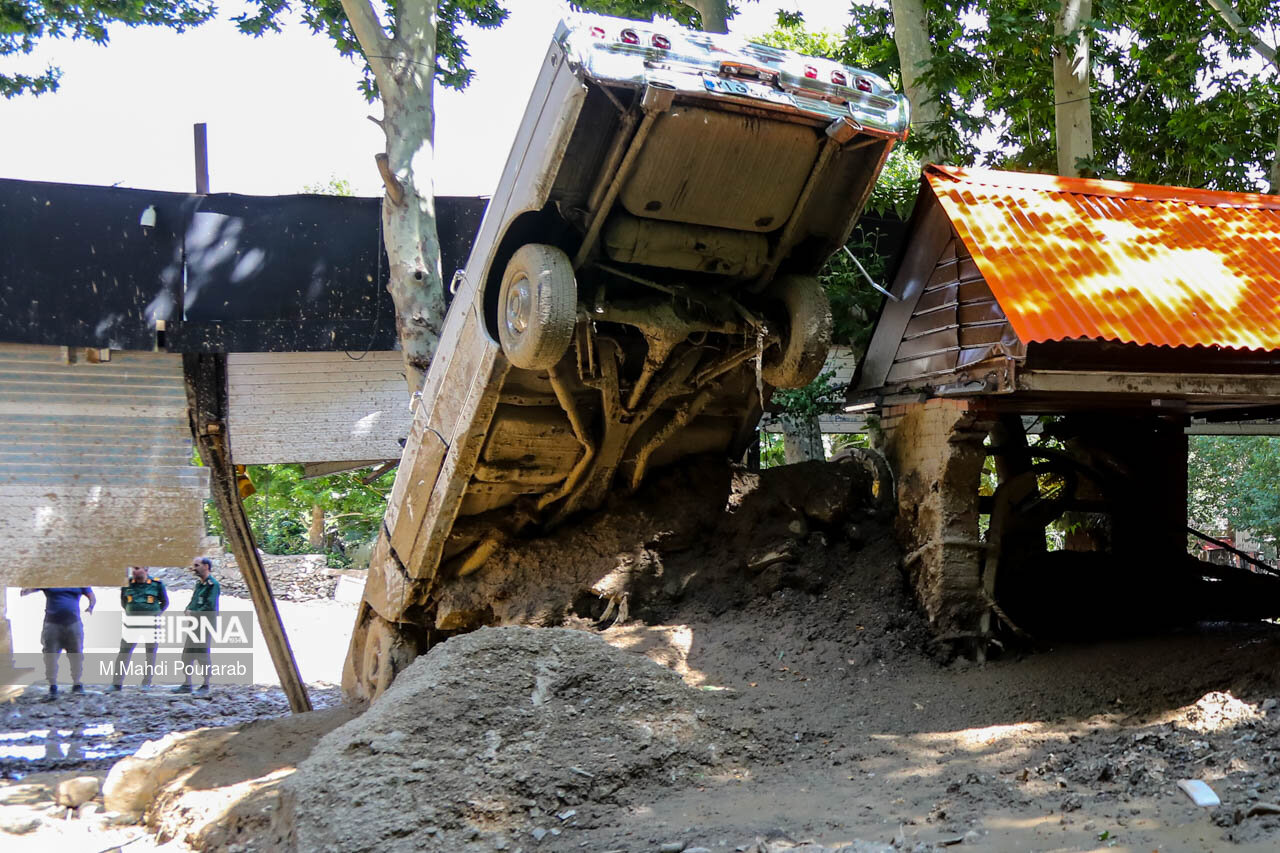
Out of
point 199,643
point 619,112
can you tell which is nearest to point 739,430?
point 619,112

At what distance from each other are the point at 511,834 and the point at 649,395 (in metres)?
3.10

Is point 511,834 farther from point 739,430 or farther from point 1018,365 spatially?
point 739,430

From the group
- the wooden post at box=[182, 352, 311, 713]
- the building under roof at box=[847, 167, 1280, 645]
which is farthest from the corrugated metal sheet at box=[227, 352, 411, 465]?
the building under roof at box=[847, 167, 1280, 645]

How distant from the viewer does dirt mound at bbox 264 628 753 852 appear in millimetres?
4062

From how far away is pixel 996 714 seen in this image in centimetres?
552

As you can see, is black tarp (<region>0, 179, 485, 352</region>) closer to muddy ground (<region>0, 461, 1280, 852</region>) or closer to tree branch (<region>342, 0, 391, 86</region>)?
tree branch (<region>342, 0, 391, 86</region>)

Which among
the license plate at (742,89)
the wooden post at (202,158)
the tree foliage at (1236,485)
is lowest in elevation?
the tree foliage at (1236,485)

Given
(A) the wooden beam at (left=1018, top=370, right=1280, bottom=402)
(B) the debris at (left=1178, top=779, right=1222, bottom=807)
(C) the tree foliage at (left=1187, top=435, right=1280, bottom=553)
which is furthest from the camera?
(C) the tree foliage at (left=1187, top=435, right=1280, bottom=553)

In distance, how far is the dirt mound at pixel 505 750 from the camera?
4.06 m

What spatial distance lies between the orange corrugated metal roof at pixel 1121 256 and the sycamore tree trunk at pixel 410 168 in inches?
165

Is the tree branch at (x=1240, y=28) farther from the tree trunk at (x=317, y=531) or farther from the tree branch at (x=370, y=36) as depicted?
the tree trunk at (x=317, y=531)

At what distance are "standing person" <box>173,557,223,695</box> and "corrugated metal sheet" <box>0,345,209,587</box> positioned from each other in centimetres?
183

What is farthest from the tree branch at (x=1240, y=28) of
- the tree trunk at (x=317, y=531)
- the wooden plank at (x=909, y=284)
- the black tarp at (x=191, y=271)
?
the tree trunk at (x=317, y=531)

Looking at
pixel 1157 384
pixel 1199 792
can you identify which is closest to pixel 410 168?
pixel 1157 384
